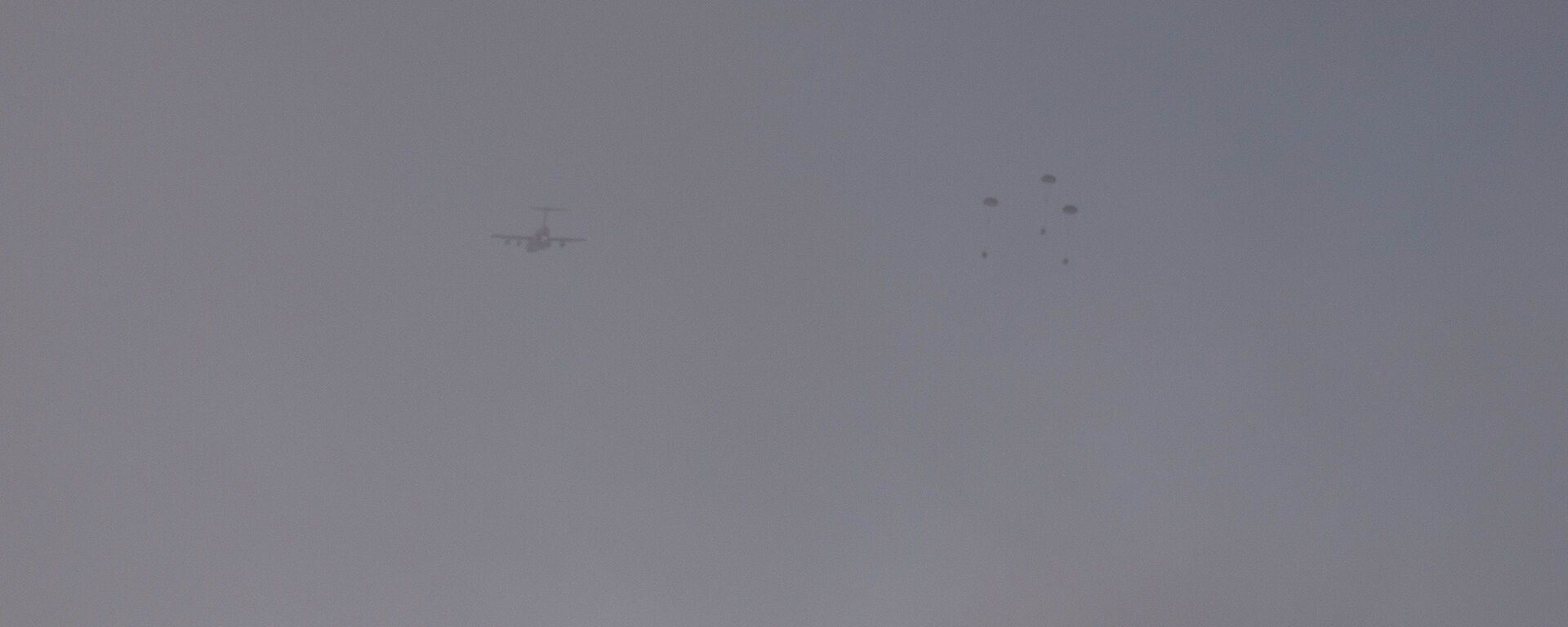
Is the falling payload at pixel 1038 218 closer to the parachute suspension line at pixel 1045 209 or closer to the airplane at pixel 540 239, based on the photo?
the parachute suspension line at pixel 1045 209

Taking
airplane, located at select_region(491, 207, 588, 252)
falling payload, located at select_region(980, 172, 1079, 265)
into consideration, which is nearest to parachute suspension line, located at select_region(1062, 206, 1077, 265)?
falling payload, located at select_region(980, 172, 1079, 265)

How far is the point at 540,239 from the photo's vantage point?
24.1 feet

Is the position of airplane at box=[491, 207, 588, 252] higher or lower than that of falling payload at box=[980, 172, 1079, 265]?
lower

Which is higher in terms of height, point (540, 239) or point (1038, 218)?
point (1038, 218)

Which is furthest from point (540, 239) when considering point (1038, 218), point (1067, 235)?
point (1067, 235)

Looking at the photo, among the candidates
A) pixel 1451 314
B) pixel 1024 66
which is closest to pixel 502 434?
pixel 1024 66

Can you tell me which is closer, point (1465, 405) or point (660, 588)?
point (660, 588)

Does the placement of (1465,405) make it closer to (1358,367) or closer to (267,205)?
(1358,367)

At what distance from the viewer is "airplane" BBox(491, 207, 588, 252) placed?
735 cm

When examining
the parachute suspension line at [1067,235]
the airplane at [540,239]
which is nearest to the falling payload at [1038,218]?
the parachute suspension line at [1067,235]

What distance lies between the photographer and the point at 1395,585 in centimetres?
751

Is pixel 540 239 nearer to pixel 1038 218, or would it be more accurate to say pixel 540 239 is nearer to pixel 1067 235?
pixel 1038 218

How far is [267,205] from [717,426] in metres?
2.91

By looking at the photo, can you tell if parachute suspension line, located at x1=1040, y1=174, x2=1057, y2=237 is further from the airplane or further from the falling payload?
the airplane
